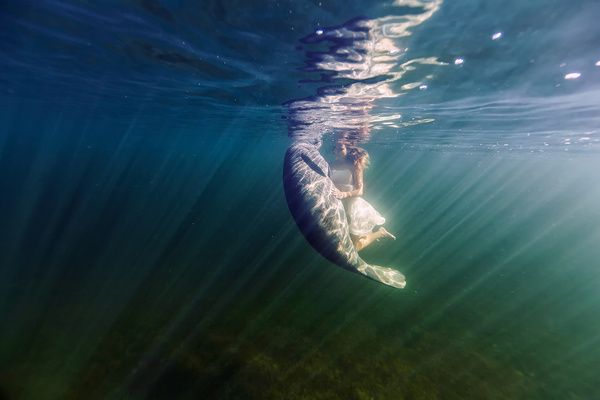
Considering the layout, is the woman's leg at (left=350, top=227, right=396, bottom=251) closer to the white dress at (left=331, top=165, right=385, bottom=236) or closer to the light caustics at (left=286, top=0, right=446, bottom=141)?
the white dress at (left=331, top=165, right=385, bottom=236)

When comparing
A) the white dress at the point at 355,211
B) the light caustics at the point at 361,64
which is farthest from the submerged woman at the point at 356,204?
the light caustics at the point at 361,64

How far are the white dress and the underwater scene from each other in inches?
2.2

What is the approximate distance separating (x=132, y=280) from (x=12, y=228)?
11.1 metres

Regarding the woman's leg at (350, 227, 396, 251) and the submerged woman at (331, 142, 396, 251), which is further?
the submerged woman at (331, 142, 396, 251)

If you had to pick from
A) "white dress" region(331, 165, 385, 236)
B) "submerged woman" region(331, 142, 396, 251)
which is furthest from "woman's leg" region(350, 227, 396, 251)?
"white dress" region(331, 165, 385, 236)

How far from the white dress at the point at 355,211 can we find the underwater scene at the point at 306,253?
6 cm

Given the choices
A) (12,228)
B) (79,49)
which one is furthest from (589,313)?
(12,228)

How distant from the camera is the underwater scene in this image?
596cm

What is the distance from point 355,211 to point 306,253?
6593 millimetres

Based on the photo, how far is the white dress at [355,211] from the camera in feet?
28.3

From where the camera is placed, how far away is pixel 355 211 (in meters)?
8.87

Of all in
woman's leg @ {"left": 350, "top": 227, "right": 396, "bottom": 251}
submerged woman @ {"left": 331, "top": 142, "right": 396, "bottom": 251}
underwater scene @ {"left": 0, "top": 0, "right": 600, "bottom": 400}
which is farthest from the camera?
submerged woman @ {"left": 331, "top": 142, "right": 396, "bottom": 251}

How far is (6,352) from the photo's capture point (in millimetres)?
6859

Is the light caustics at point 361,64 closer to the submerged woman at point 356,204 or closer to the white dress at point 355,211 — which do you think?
the submerged woman at point 356,204
